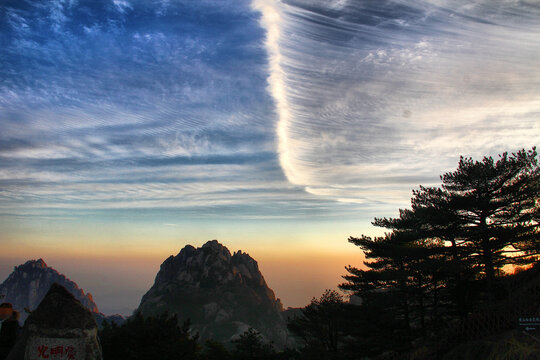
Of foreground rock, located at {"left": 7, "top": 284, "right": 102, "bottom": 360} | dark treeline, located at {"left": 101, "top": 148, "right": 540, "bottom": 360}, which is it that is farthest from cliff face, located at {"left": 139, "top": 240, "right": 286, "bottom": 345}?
foreground rock, located at {"left": 7, "top": 284, "right": 102, "bottom": 360}

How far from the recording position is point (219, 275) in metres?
142

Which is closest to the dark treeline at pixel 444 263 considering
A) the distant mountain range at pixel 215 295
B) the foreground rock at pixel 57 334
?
the foreground rock at pixel 57 334

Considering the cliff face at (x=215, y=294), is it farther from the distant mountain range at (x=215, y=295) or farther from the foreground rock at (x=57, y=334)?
the foreground rock at (x=57, y=334)

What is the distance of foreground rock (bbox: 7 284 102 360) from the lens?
7582 millimetres

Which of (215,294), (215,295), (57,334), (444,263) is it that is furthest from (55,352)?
(215,294)

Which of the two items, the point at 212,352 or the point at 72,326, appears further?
the point at 212,352

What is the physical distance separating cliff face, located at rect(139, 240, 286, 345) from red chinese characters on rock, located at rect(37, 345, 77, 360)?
4542 inches

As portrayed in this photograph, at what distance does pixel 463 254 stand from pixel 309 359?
43.4 feet

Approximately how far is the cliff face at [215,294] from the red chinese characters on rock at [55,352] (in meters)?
115

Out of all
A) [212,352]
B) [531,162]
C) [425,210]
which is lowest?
[212,352]

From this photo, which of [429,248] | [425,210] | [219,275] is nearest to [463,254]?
[429,248]

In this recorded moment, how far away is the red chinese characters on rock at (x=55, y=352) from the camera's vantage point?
7527 millimetres

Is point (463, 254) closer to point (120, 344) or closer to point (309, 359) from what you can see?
point (309, 359)

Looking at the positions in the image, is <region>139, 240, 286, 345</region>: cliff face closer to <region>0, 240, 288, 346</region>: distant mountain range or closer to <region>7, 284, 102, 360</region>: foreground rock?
<region>0, 240, 288, 346</region>: distant mountain range
